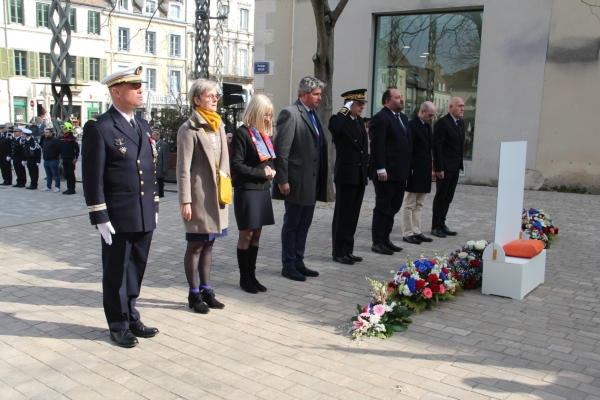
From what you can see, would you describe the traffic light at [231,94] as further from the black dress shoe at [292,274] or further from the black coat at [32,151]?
the black dress shoe at [292,274]

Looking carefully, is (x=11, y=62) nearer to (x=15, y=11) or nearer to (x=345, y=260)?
(x=15, y=11)

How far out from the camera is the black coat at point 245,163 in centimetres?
517

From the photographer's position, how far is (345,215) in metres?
6.61

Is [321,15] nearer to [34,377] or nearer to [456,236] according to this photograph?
[456,236]

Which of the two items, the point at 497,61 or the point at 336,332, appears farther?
the point at 497,61

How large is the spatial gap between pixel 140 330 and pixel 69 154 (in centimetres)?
1098

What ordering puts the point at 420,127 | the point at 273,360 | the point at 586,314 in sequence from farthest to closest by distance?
the point at 420,127 < the point at 586,314 < the point at 273,360

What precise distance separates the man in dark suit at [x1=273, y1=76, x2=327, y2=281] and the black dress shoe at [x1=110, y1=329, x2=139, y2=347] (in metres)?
2.19

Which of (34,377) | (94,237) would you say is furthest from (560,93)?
(34,377)

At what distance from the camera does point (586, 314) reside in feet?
16.6

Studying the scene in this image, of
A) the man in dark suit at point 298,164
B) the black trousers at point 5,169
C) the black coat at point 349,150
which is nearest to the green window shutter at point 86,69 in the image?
the black trousers at point 5,169

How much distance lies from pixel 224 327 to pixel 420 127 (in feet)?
14.4

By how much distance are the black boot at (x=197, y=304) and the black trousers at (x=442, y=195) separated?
14.8 feet

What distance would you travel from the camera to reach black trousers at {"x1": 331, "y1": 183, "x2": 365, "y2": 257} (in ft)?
21.7
